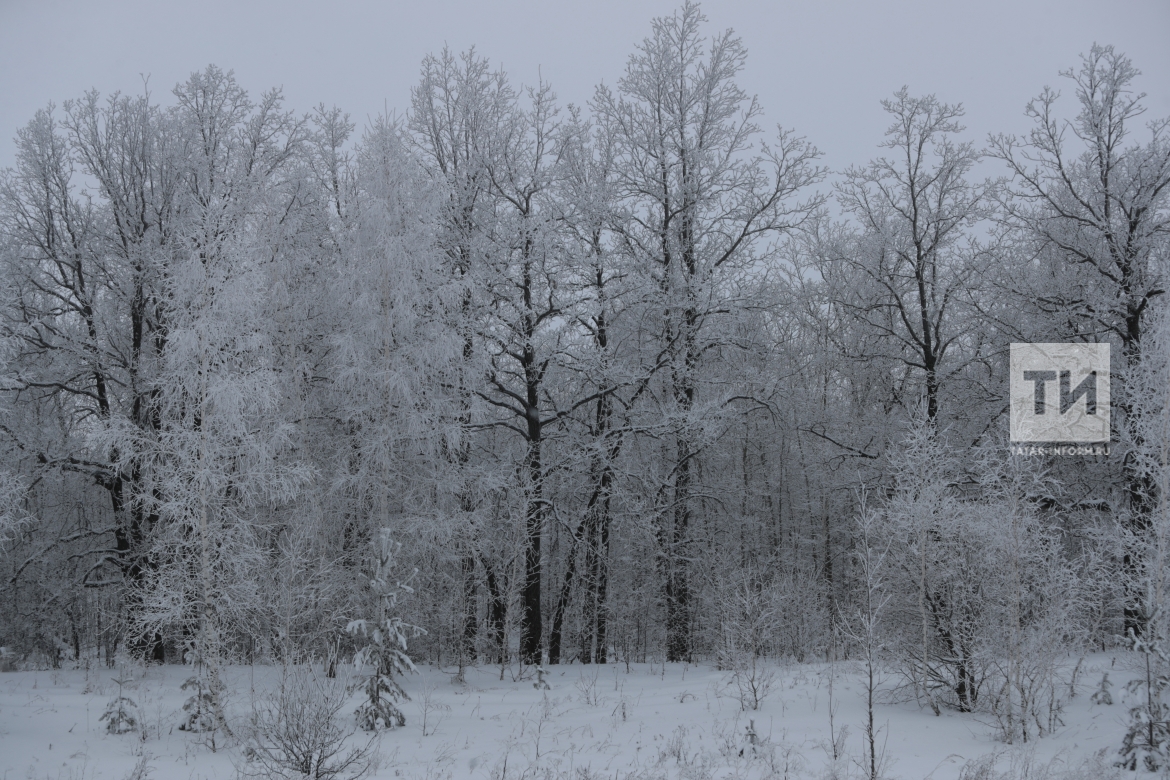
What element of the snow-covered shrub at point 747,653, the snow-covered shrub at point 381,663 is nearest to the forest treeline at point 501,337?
the snow-covered shrub at point 747,653

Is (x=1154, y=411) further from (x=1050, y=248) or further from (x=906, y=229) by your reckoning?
(x=906, y=229)

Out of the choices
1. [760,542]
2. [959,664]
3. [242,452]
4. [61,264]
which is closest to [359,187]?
[242,452]

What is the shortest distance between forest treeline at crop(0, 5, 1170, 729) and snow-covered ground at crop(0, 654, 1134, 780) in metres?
1.10

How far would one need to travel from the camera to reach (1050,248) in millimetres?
16859

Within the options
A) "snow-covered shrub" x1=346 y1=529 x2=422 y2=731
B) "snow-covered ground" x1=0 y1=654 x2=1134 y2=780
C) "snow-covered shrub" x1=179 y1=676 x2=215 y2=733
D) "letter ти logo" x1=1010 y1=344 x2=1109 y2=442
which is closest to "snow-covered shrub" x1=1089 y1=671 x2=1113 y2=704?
"snow-covered ground" x1=0 y1=654 x2=1134 y2=780

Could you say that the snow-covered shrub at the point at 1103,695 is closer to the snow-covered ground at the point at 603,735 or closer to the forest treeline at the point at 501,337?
the snow-covered ground at the point at 603,735

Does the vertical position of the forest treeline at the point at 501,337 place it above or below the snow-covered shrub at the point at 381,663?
above

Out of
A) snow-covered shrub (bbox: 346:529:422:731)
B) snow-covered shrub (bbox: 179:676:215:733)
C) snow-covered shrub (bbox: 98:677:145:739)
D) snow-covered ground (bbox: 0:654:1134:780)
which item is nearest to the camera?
snow-covered ground (bbox: 0:654:1134:780)

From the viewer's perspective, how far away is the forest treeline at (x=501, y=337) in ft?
36.4

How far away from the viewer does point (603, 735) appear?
384 inches

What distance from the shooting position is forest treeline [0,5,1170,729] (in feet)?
36.4

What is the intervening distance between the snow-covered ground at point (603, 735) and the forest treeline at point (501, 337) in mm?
1105

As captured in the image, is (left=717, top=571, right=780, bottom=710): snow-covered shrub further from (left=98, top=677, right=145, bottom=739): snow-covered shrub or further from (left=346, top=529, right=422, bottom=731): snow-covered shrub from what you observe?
(left=98, top=677, right=145, bottom=739): snow-covered shrub

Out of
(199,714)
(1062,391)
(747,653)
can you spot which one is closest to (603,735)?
(747,653)
